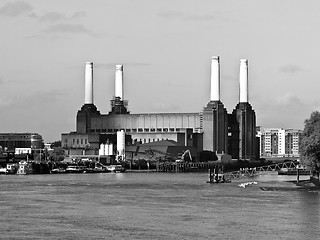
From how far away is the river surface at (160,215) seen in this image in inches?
1879

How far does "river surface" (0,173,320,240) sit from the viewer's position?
157 ft

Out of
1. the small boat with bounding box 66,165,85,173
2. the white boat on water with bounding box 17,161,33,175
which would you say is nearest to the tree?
the white boat on water with bounding box 17,161,33,175

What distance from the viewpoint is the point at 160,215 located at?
187 feet

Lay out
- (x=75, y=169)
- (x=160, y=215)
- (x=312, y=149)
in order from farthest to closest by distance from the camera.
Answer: (x=75, y=169), (x=312, y=149), (x=160, y=215)

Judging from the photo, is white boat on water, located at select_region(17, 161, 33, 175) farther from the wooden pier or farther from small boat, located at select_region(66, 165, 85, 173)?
the wooden pier

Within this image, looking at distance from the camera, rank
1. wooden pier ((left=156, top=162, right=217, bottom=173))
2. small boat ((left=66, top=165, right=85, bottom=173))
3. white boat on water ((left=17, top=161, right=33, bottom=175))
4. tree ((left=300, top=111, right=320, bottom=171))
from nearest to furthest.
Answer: tree ((left=300, top=111, right=320, bottom=171)), white boat on water ((left=17, top=161, right=33, bottom=175)), small boat ((left=66, top=165, right=85, bottom=173)), wooden pier ((left=156, top=162, right=217, bottom=173))

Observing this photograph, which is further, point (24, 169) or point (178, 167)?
point (178, 167)

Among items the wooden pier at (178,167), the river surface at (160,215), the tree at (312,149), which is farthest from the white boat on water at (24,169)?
the tree at (312,149)

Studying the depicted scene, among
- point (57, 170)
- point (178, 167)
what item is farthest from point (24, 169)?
point (178, 167)

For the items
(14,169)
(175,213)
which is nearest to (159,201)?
(175,213)

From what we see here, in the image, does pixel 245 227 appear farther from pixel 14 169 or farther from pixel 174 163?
pixel 174 163

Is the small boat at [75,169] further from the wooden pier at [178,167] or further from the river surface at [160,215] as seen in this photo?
the river surface at [160,215]

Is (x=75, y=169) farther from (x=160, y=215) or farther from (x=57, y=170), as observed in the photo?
(x=160, y=215)

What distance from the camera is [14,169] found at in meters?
149
